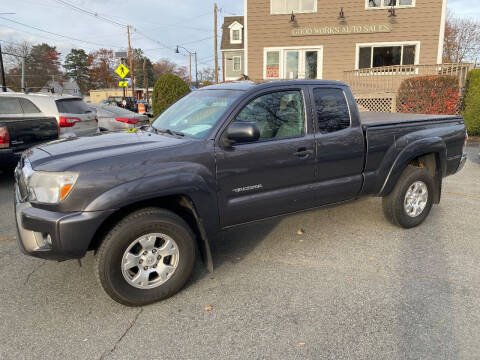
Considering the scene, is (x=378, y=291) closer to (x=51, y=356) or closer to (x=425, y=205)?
(x=425, y=205)

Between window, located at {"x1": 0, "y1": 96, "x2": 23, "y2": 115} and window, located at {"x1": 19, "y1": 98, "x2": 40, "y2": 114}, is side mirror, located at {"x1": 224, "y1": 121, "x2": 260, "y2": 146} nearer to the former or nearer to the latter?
window, located at {"x1": 19, "y1": 98, "x2": 40, "y2": 114}

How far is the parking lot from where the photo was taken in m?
2.52

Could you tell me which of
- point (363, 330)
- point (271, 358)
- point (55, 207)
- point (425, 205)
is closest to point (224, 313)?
point (271, 358)

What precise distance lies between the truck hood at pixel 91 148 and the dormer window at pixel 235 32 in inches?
1222

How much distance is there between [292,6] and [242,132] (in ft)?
56.8

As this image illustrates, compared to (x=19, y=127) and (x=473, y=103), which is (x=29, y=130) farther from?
(x=473, y=103)

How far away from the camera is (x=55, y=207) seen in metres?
2.68

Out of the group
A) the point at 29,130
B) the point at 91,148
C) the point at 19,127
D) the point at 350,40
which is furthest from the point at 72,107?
A: the point at 350,40

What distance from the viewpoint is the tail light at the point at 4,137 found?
643 centimetres

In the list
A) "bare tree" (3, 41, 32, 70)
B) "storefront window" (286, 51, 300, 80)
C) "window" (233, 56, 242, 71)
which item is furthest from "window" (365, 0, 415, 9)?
"bare tree" (3, 41, 32, 70)

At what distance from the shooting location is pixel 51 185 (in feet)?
8.89

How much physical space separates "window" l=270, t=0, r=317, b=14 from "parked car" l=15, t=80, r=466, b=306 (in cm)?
1558

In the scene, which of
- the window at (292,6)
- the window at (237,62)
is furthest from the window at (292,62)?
the window at (237,62)

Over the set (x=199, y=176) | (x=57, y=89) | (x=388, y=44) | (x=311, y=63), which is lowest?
(x=199, y=176)
